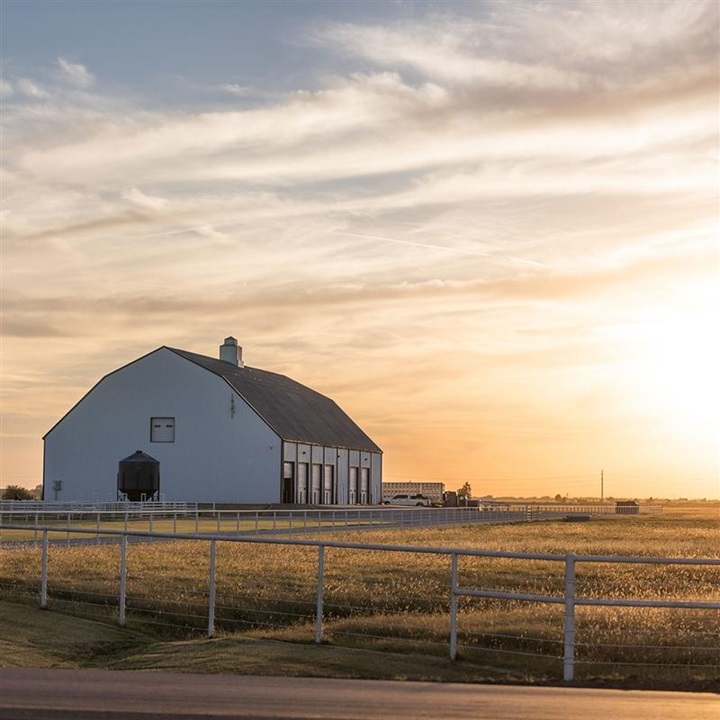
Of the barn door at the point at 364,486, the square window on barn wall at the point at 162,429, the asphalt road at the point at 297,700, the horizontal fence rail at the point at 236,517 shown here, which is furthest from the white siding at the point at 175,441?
the asphalt road at the point at 297,700

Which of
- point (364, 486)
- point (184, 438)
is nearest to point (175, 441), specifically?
point (184, 438)

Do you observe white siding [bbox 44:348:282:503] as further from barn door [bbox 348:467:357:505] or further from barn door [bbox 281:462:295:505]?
barn door [bbox 348:467:357:505]

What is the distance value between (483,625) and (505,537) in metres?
34.3

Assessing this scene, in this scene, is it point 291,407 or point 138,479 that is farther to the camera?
point 291,407

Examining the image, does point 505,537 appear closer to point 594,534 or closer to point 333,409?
point 594,534

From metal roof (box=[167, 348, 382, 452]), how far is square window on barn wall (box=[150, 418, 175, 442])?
4257mm

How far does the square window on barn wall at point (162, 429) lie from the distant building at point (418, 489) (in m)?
42.2

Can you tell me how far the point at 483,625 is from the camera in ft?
62.5

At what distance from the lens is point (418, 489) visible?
125 m

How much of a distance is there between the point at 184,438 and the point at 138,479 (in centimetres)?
425

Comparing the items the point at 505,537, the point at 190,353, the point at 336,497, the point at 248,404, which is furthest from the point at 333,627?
the point at 336,497

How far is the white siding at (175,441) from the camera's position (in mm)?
77938

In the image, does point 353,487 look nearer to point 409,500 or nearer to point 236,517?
point 409,500

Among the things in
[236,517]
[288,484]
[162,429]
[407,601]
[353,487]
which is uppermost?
[162,429]
